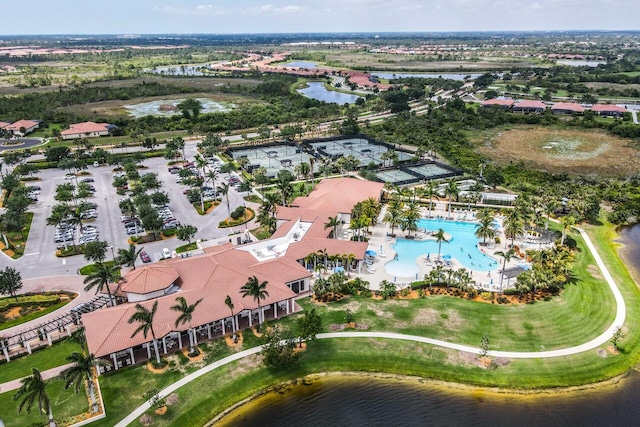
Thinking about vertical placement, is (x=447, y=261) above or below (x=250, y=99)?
below

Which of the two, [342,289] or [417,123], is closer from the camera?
[342,289]

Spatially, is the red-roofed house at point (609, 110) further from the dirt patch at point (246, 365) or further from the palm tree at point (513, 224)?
the dirt patch at point (246, 365)

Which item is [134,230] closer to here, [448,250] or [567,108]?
[448,250]

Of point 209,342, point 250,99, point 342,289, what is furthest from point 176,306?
point 250,99

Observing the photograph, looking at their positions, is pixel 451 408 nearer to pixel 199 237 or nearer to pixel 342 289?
pixel 342 289

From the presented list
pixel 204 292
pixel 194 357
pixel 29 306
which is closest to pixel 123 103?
pixel 29 306
